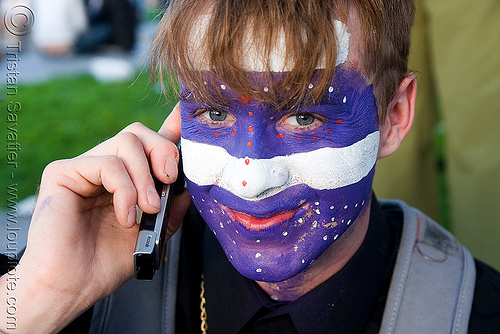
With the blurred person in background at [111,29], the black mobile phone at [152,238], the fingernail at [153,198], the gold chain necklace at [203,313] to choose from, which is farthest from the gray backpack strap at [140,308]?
the blurred person in background at [111,29]

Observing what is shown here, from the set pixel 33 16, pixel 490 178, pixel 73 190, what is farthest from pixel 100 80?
pixel 73 190

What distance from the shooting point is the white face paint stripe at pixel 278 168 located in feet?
5.31

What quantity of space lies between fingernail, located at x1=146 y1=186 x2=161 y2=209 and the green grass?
3.44 m

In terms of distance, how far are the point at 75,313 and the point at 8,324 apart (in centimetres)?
18

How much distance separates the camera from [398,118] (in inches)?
79.3

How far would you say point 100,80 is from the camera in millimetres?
8516

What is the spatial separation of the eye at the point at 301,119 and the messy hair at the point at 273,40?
57mm

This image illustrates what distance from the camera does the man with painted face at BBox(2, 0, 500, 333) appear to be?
5.33 feet

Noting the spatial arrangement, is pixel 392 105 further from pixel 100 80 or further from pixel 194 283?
pixel 100 80

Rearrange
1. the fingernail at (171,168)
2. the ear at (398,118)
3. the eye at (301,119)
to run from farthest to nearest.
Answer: the ear at (398,118), the fingernail at (171,168), the eye at (301,119)

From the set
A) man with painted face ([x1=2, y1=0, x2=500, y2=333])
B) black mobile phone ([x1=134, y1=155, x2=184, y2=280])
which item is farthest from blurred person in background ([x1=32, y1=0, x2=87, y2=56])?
black mobile phone ([x1=134, y1=155, x2=184, y2=280])

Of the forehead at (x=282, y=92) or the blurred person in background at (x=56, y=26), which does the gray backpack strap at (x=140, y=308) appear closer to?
the forehead at (x=282, y=92)

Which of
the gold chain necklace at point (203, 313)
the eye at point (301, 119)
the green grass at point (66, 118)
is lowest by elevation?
the green grass at point (66, 118)

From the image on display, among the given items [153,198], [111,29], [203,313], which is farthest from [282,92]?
[111,29]
